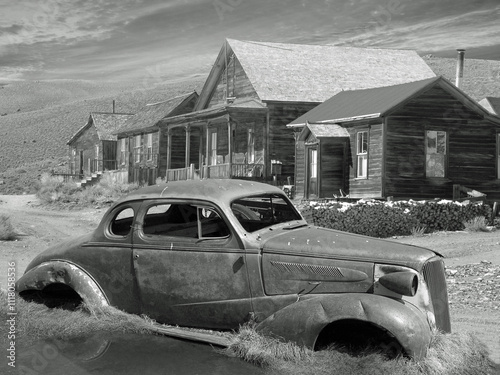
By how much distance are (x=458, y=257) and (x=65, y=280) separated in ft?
33.8

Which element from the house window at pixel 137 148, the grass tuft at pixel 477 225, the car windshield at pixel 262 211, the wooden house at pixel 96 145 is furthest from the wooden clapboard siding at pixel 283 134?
the car windshield at pixel 262 211

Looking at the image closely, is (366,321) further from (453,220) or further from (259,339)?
(453,220)

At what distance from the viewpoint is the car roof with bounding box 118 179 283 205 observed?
6328 mm

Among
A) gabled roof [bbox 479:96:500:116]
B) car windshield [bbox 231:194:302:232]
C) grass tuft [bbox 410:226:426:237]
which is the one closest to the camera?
car windshield [bbox 231:194:302:232]

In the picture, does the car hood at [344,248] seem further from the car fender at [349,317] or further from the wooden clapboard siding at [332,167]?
the wooden clapboard siding at [332,167]

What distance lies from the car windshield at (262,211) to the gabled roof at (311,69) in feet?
82.0

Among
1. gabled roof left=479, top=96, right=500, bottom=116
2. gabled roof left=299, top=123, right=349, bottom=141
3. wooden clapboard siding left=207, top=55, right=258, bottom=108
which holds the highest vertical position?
wooden clapboard siding left=207, top=55, right=258, bottom=108

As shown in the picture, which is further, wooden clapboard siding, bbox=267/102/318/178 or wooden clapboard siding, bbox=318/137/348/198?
wooden clapboard siding, bbox=267/102/318/178

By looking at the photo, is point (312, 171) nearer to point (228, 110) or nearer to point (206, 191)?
point (228, 110)

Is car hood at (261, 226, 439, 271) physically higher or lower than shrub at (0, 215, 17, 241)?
higher

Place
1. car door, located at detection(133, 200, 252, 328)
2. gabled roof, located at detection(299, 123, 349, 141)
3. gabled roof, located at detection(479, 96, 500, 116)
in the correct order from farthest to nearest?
gabled roof, located at detection(479, 96, 500, 116) → gabled roof, located at detection(299, 123, 349, 141) → car door, located at detection(133, 200, 252, 328)

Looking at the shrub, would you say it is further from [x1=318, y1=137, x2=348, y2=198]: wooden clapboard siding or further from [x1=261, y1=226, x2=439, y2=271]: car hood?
[x1=261, y1=226, x2=439, y2=271]: car hood

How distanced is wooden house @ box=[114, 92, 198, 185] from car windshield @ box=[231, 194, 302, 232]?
3206 cm

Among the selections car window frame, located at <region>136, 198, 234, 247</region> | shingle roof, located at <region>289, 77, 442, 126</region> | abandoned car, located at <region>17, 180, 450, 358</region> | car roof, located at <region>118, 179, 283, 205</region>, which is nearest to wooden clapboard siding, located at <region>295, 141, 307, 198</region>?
shingle roof, located at <region>289, 77, 442, 126</region>
